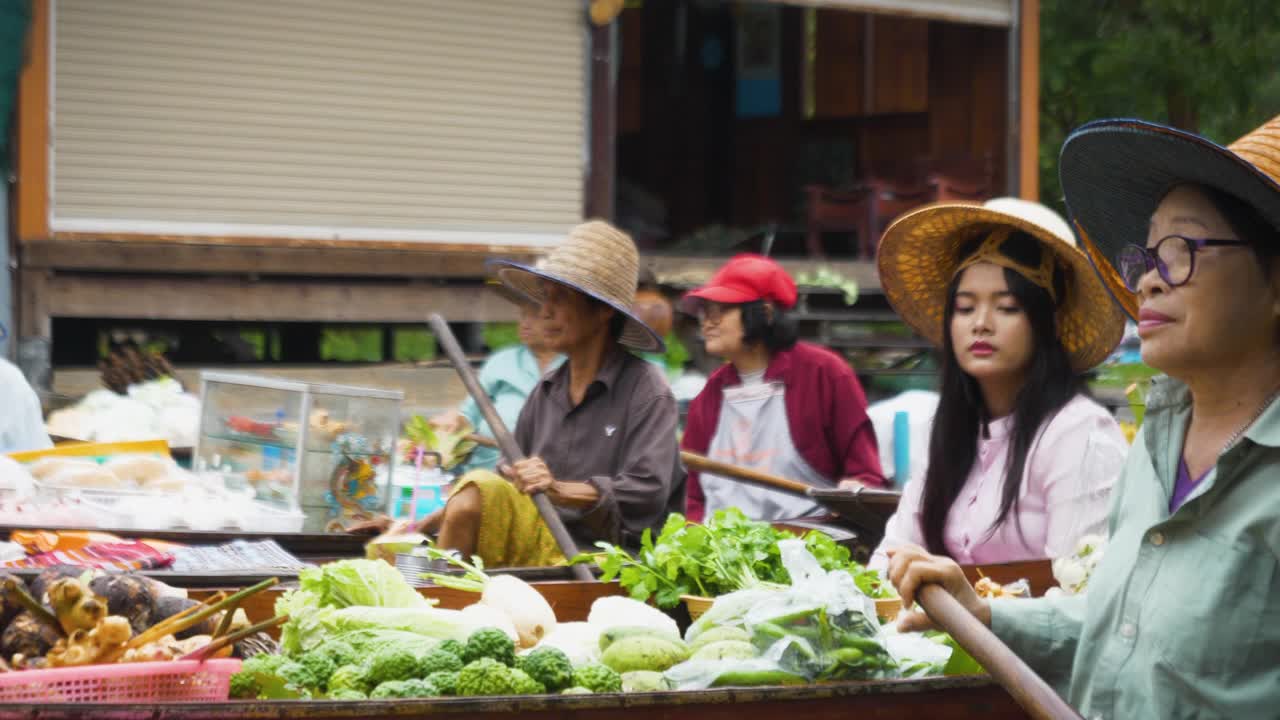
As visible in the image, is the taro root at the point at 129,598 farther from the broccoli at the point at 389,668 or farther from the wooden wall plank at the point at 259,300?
the wooden wall plank at the point at 259,300

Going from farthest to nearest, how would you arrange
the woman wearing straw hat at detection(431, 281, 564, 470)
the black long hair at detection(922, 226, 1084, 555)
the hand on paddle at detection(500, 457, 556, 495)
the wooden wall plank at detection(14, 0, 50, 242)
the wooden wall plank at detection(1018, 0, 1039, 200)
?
the wooden wall plank at detection(1018, 0, 1039, 200) → the wooden wall plank at detection(14, 0, 50, 242) → the woman wearing straw hat at detection(431, 281, 564, 470) → the hand on paddle at detection(500, 457, 556, 495) → the black long hair at detection(922, 226, 1084, 555)

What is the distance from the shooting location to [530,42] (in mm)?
9727

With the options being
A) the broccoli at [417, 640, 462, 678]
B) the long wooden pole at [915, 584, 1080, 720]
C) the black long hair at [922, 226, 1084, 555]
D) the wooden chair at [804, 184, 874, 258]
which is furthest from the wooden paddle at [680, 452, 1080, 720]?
the wooden chair at [804, 184, 874, 258]

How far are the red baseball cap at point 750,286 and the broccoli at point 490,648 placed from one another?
4.05m

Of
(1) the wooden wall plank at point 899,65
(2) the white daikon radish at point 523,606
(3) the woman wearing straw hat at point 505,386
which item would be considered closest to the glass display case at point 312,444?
(3) the woman wearing straw hat at point 505,386

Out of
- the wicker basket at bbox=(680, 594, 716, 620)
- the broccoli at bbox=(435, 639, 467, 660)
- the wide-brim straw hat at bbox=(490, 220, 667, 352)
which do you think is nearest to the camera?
the broccoli at bbox=(435, 639, 467, 660)

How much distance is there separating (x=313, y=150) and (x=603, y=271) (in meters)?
4.14

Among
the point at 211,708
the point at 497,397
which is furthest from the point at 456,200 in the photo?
the point at 211,708

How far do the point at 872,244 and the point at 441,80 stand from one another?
169 inches

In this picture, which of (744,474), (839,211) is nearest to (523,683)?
(744,474)

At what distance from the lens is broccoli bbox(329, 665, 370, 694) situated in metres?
2.97

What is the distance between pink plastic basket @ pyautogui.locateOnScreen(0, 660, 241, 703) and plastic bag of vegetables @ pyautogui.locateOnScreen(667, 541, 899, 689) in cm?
92

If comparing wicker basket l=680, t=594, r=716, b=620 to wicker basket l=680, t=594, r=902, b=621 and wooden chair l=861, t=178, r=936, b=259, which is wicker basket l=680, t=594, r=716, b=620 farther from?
wooden chair l=861, t=178, r=936, b=259

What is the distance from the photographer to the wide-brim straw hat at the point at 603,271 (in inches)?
222
